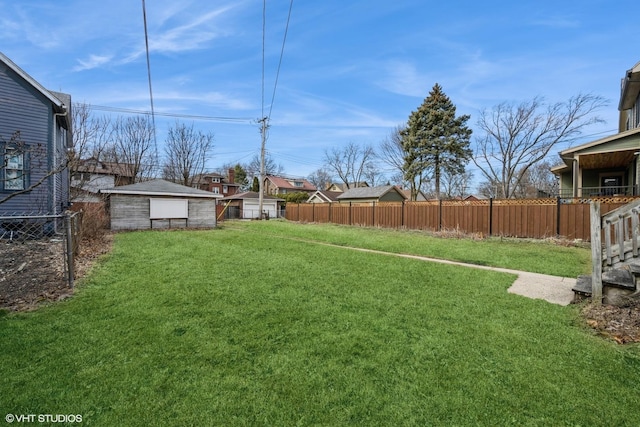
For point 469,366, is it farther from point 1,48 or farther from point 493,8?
point 1,48

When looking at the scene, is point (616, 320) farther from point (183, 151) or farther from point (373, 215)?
point (183, 151)

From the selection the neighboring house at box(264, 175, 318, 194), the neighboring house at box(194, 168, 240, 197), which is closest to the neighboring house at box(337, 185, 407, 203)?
the neighboring house at box(264, 175, 318, 194)

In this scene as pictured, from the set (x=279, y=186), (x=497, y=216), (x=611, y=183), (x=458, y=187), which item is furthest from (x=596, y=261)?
(x=279, y=186)

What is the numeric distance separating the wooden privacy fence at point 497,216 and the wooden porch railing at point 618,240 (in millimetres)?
8442

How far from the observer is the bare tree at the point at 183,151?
3475cm

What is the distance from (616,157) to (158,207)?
22.4 m

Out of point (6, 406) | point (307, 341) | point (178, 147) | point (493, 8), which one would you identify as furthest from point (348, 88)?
point (178, 147)

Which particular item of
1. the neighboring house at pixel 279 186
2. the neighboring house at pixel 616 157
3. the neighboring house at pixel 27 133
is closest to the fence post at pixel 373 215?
the neighboring house at pixel 616 157

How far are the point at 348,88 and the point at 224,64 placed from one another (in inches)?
333

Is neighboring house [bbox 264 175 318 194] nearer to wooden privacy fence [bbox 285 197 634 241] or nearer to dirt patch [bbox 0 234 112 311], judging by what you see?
wooden privacy fence [bbox 285 197 634 241]

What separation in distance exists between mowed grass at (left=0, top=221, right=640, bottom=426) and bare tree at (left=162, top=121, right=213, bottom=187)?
1311 inches

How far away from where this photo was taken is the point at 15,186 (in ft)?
34.7

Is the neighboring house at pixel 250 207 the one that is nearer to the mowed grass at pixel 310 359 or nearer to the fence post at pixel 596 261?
the mowed grass at pixel 310 359

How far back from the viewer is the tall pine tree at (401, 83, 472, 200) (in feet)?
104
